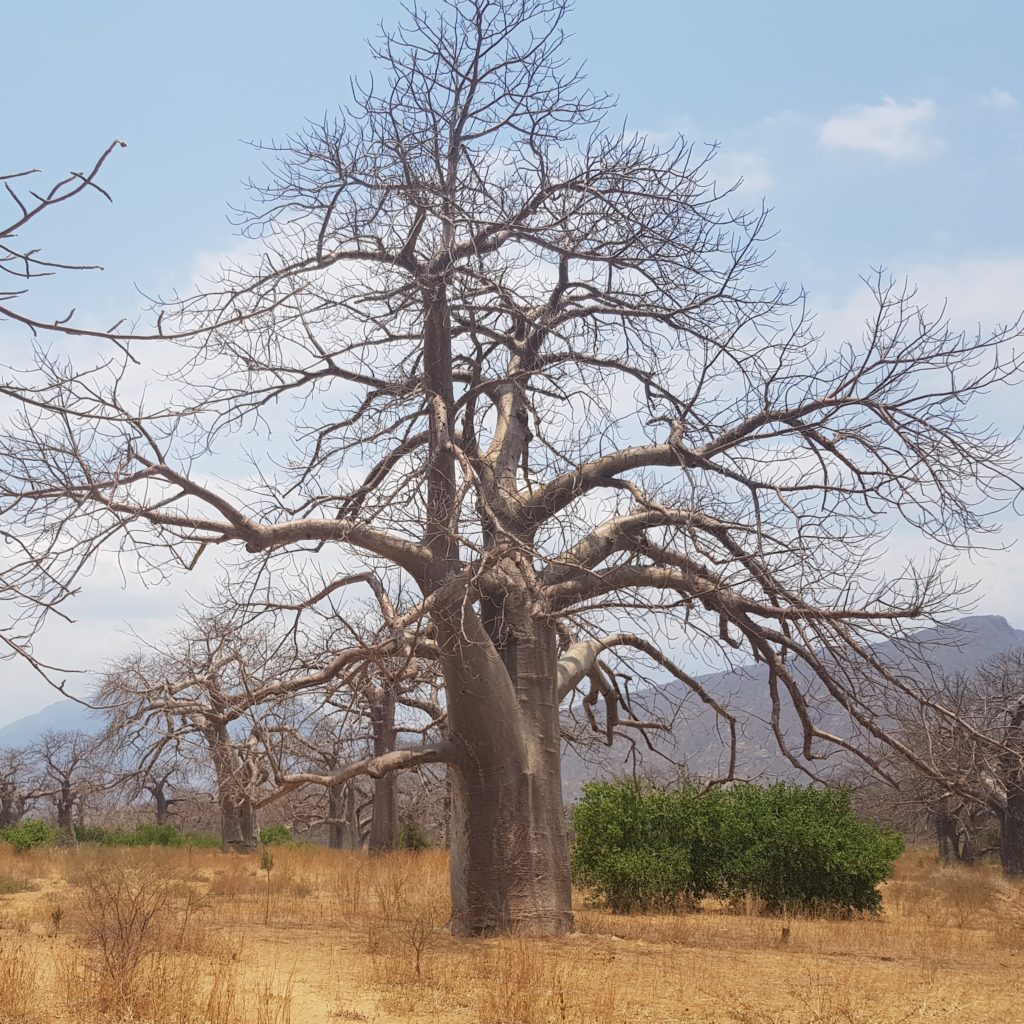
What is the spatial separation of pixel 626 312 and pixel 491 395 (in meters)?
1.85

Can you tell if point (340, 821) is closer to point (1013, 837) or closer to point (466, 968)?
point (1013, 837)

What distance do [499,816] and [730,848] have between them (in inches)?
197

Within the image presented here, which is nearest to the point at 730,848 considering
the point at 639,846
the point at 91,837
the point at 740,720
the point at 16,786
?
the point at 639,846

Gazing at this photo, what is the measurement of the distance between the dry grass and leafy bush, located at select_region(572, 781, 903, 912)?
0.57 metres

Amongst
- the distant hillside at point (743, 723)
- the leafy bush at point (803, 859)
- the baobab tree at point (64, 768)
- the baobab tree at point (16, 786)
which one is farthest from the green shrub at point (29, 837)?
the leafy bush at point (803, 859)

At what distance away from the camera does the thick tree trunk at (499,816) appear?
750cm

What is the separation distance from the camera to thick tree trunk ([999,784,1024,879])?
16.7 meters

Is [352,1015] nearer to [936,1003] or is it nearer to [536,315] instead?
[936,1003]

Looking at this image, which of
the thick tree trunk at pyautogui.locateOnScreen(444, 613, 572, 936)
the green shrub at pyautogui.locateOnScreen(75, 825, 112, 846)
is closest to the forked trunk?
the green shrub at pyautogui.locateOnScreen(75, 825, 112, 846)

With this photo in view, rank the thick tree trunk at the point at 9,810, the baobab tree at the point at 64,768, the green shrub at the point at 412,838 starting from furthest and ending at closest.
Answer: the thick tree trunk at the point at 9,810, the baobab tree at the point at 64,768, the green shrub at the point at 412,838

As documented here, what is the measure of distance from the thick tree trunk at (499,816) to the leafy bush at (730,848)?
3.63 m

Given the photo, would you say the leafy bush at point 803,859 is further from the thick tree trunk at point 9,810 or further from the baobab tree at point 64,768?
the thick tree trunk at point 9,810

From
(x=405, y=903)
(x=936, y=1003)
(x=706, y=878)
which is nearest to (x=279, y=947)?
(x=405, y=903)

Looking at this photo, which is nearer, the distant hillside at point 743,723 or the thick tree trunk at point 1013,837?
the distant hillside at point 743,723
